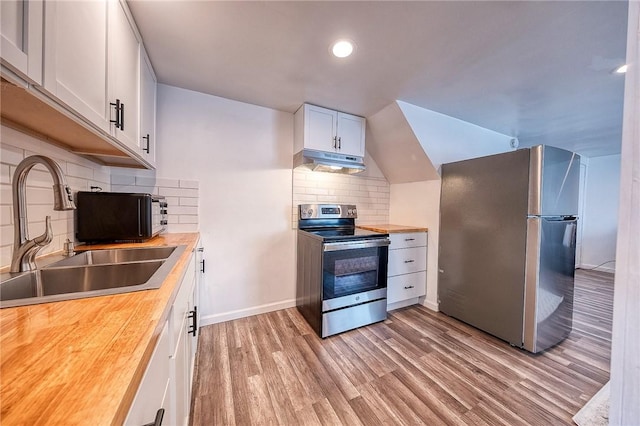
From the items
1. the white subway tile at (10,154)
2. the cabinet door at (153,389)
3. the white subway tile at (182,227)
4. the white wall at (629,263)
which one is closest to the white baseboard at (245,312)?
the white subway tile at (182,227)

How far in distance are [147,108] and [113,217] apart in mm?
804

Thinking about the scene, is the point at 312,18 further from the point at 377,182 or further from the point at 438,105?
the point at 377,182

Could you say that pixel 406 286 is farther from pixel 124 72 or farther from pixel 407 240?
pixel 124 72

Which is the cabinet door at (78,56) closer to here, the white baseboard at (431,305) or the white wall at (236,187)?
the white wall at (236,187)

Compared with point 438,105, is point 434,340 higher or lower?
lower

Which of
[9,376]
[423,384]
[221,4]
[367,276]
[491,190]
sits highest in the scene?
[221,4]

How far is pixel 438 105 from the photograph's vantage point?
91.4 inches

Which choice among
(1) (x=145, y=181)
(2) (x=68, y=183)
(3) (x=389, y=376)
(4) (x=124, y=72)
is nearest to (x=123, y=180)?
(1) (x=145, y=181)

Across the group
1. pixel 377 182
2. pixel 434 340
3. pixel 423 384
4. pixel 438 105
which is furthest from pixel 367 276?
pixel 438 105

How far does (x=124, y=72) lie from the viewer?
123 cm

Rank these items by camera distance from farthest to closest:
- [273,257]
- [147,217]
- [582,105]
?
1. [273,257]
2. [582,105]
3. [147,217]

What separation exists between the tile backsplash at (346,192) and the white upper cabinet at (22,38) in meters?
1.99

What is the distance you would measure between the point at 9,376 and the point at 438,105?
2.93 m

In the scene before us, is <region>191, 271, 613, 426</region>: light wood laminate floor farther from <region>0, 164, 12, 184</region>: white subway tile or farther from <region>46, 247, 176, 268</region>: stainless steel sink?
<region>0, 164, 12, 184</region>: white subway tile
